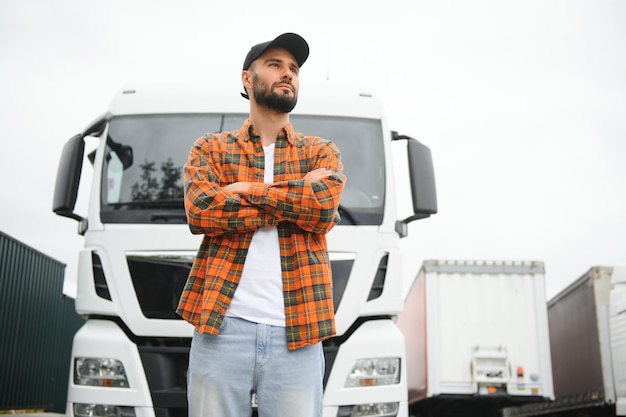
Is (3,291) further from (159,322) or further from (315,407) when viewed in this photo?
(315,407)

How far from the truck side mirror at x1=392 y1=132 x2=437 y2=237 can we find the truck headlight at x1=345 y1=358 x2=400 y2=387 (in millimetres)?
961

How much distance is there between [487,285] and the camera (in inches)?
341

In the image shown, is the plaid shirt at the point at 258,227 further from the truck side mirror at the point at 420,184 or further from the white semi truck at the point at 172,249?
the truck side mirror at the point at 420,184

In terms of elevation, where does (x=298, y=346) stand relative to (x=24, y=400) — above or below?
above

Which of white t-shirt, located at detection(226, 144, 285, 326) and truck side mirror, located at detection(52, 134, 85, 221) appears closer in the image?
white t-shirt, located at detection(226, 144, 285, 326)

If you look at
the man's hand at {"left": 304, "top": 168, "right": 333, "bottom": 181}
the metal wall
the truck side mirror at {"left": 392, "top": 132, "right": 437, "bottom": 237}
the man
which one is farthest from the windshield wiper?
the metal wall

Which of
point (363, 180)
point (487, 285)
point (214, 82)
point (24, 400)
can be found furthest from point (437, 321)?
point (24, 400)

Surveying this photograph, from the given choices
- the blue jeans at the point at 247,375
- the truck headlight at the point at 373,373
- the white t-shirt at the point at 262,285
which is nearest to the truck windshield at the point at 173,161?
the truck headlight at the point at 373,373

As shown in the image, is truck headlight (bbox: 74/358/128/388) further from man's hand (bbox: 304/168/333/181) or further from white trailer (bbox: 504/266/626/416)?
white trailer (bbox: 504/266/626/416)

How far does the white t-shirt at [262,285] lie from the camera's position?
2.31 meters

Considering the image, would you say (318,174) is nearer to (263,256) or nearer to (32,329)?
(263,256)

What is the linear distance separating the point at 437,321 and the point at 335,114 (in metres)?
4.48

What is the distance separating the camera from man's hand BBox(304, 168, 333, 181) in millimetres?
2568

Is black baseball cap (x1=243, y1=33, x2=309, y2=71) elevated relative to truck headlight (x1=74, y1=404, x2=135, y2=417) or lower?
elevated
